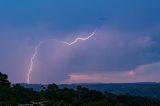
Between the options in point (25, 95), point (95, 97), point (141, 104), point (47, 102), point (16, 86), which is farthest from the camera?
point (141, 104)

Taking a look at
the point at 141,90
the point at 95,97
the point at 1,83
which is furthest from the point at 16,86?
the point at 141,90

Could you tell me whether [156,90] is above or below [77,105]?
above

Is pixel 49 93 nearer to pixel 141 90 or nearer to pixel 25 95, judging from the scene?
pixel 25 95

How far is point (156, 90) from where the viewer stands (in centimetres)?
15075

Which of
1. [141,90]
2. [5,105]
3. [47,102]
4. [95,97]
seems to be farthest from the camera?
[141,90]

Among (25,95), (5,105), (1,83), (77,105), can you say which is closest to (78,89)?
(1,83)

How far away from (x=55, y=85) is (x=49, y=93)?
10385 mm

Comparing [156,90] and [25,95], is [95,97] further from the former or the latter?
[156,90]

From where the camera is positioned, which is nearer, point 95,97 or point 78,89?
point 95,97

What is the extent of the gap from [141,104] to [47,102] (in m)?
27.5

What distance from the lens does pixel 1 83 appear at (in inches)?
3009

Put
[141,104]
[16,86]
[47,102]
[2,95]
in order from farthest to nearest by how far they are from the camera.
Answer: [141,104]
[16,86]
[2,95]
[47,102]

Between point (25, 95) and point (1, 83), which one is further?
point (1, 83)

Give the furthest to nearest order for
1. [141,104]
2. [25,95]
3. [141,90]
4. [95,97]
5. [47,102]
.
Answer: [141,90]
[141,104]
[95,97]
[25,95]
[47,102]
